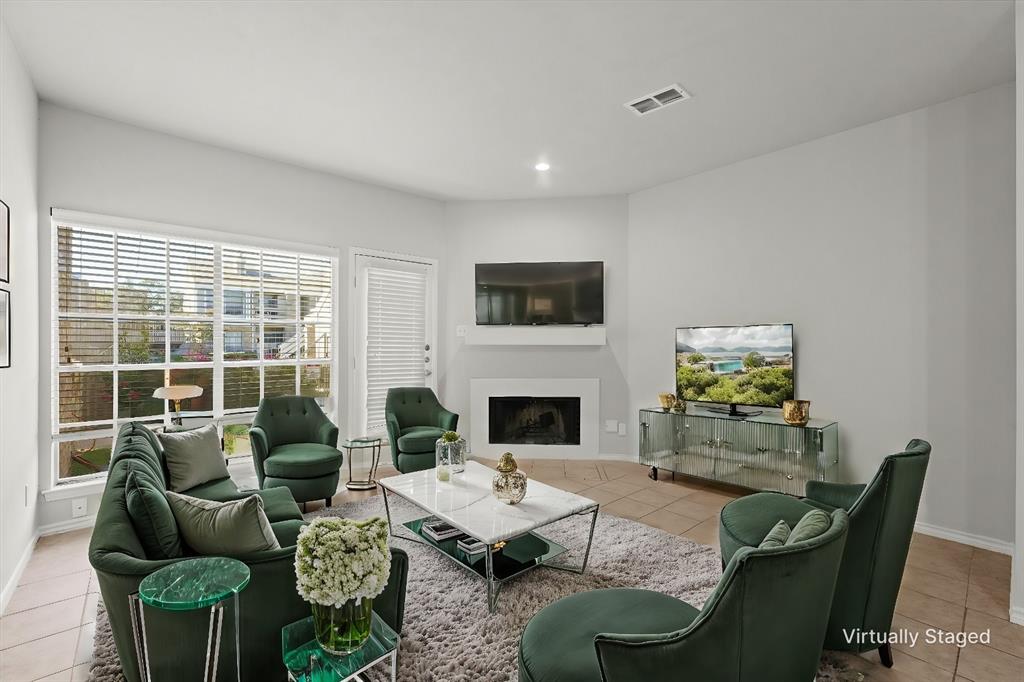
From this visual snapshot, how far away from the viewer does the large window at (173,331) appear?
3578 millimetres

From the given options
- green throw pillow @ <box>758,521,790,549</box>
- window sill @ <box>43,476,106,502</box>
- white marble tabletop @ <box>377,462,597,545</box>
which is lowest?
window sill @ <box>43,476,106,502</box>

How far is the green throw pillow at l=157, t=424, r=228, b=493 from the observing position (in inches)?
114

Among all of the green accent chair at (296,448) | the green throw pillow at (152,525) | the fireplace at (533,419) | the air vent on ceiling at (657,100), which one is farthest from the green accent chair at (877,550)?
the fireplace at (533,419)

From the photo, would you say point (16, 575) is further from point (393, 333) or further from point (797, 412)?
point (797, 412)

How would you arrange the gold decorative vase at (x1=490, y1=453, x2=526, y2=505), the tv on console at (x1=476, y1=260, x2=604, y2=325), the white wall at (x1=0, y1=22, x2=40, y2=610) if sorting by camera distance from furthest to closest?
the tv on console at (x1=476, y1=260, x2=604, y2=325)
the gold decorative vase at (x1=490, y1=453, x2=526, y2=505)
the white wall at (x1=0, y1=22, x2=40, y2=610)

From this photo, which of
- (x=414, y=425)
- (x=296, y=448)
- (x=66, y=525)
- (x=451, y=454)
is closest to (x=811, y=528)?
(x=451, y=454)

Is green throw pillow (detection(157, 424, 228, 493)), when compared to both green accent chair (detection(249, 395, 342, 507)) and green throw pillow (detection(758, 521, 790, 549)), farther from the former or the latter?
green throw pillow (detection(758, 521, 790, 549))

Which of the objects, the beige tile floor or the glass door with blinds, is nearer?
the beige tile floor

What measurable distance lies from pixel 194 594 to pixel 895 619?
2979 millimetres

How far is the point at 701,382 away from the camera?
4.61m

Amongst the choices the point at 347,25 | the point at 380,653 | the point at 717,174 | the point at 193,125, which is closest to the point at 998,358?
the point at 717,174

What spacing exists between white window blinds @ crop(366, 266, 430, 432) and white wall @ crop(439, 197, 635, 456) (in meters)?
0.32

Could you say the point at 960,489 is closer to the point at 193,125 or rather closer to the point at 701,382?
the point at 701,382

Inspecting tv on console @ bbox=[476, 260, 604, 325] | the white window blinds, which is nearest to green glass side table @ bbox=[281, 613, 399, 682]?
the white window blinds
